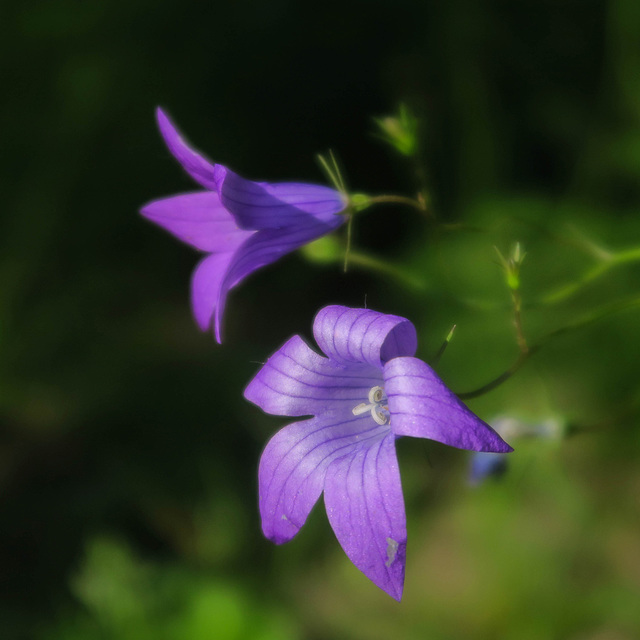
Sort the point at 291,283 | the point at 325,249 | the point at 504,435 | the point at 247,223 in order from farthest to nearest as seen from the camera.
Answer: the point at 291,283
the point at 325,249
the point at 504,435
the point at 247,223

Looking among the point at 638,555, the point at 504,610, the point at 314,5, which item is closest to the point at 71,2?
the point at 314,5

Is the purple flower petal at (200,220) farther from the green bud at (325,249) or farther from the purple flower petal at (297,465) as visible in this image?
the purple flower petal at (297,465)

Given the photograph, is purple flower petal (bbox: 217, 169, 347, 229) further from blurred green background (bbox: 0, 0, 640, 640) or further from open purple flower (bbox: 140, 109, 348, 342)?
blurred green background (bbox: 0, 0, 640, 640)

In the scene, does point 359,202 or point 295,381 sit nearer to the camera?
point 295,381

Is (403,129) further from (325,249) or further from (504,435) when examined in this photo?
(504,435)

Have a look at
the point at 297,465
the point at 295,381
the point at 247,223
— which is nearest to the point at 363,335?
the point at 295,381

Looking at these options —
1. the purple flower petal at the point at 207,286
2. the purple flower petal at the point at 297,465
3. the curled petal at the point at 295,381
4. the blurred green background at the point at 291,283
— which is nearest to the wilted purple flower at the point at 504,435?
the purple flower petal at the point at 297,465

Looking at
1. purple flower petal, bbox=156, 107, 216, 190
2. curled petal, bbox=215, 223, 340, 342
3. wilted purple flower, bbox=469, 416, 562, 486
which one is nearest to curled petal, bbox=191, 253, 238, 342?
curled petal, bbox=215, 223, 340, 342
